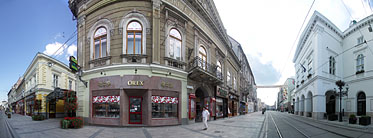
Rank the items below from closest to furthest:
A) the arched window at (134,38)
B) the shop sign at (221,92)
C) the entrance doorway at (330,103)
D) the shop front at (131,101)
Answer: the shop front at (131,101) < the arched window at (134,38) < the shop sign at (221,92) < the entrance doorway at (330,103)

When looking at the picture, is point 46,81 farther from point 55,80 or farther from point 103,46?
point 103,46

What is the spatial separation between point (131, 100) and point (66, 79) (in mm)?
27886

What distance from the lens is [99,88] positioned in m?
13.7

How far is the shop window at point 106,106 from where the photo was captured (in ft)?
42.6

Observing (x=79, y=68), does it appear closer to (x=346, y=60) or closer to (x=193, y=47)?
(x=193, y=47)

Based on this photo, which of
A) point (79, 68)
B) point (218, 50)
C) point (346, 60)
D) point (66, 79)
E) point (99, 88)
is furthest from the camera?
point (66, 79)

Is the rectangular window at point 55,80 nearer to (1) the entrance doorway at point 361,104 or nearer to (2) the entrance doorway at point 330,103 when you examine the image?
(2) the entrance doorway at point 330,103

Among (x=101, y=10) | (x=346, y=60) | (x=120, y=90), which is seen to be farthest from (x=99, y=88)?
(x=346, y=60)

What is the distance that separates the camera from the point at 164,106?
13.7m

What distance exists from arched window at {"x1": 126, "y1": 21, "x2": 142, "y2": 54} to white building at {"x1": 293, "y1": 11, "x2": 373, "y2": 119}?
26.6m

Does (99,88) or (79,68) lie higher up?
(79,68)

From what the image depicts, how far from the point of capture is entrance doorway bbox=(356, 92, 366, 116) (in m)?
24.9

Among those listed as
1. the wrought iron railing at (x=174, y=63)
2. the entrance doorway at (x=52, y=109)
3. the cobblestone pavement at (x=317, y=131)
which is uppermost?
the wrought iron railing at (x=174, y=63)

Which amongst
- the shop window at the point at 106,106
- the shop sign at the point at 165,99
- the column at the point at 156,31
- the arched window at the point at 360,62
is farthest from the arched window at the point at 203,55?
the arched window at the point at 360,62
